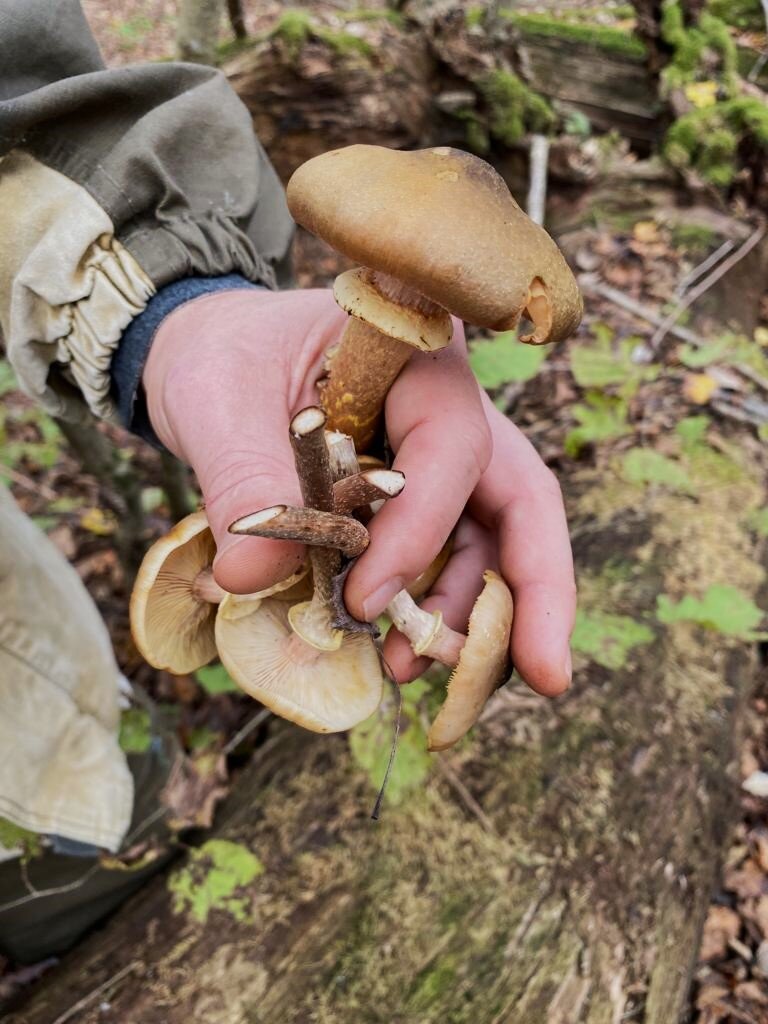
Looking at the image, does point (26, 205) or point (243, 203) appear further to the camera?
point (243, 203)

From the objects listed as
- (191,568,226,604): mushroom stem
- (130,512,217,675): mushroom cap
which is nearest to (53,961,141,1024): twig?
(130,512,217,675): mushroom cap

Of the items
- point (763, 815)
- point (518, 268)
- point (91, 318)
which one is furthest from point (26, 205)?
point (763, 815)

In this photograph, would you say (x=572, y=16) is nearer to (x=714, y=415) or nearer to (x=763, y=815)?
(x=714, y=415)

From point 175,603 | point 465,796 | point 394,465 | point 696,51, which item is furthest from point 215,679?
point 696,51

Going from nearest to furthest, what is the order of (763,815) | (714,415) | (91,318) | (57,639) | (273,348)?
(273,348) < (91,318) < (57,639) < (763,815) < (714,415)

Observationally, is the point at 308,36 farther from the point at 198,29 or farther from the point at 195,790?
the point at 195,790

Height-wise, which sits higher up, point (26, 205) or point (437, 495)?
point (26, 205)
